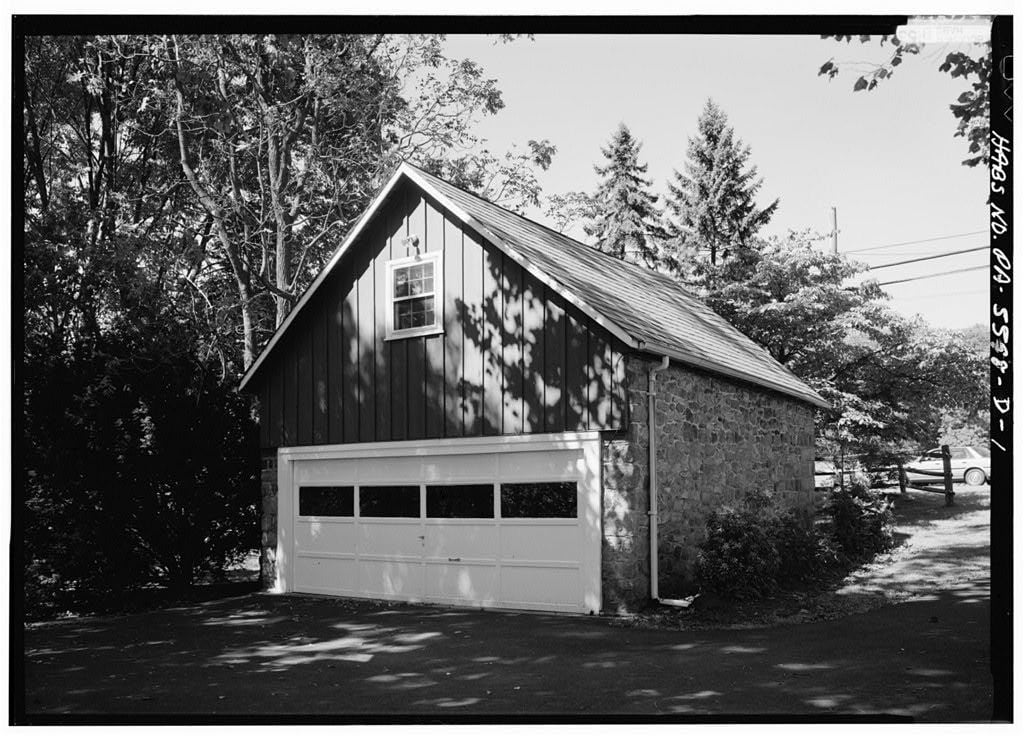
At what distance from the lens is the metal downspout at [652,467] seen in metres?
11.1

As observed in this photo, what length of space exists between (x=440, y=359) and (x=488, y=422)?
1172 mm

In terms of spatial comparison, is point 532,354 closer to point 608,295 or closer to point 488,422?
point 488,422

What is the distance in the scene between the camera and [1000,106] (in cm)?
659

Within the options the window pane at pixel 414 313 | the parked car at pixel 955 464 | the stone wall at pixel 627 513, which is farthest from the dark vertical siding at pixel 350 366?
the parked car at pixel 955 464

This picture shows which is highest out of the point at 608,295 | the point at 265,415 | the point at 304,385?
the point at 608,295

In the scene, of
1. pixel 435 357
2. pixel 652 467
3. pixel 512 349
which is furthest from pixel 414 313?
pixel 652 467

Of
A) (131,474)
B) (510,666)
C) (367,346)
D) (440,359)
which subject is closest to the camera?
(510,666)

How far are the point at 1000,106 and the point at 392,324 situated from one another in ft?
27.4

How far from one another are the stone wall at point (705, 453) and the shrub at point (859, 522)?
35.1 inches

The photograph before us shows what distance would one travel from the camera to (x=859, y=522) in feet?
54.3

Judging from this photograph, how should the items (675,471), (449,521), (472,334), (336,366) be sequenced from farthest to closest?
(336,366)
(449,521)
(472,334)
(675,471)

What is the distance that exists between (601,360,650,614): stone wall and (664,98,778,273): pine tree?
578 inches

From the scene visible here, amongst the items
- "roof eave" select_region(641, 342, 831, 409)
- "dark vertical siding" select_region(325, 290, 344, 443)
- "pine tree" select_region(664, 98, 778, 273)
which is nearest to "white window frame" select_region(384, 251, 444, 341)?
"dark vertical siding" select_region(325, 290, 344, 443)

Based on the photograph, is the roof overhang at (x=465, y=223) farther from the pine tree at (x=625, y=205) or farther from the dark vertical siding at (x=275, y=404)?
the pine tree at (x=625, y=205)
